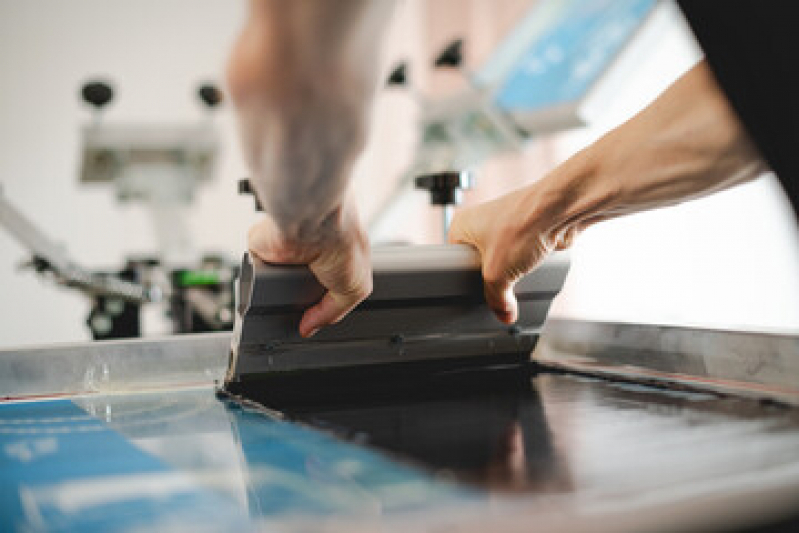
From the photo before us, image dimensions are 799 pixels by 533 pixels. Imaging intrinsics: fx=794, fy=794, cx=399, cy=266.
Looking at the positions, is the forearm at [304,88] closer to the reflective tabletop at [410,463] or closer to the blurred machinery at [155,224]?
the reflective tabletop at [410,463]

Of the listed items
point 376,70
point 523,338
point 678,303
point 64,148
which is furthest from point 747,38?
point 64,148

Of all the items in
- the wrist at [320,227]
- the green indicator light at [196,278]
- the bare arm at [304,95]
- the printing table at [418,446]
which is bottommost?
the green indicator light at [196,278]

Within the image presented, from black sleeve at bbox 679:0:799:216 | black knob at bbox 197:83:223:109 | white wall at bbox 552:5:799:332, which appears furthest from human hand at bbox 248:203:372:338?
white wall at bbox 552:5:799:332

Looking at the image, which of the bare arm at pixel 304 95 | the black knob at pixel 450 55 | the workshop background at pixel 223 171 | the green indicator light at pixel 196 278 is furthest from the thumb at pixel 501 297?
the workshop background at pixel 223 171

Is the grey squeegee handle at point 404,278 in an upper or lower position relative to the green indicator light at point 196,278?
upper

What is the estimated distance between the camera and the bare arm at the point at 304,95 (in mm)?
435

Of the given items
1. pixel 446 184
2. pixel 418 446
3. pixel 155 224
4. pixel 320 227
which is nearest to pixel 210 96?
pixel 155 224

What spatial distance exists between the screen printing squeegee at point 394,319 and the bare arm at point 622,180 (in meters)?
0.04

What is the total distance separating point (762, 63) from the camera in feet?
1.46

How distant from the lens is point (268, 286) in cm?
86

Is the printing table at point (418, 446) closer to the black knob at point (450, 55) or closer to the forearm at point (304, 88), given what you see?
the forearm at point (304, 88)

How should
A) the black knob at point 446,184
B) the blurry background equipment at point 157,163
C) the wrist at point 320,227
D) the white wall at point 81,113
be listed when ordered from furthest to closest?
1. the white wall at point 81,113
2. the blurry background equipment at point 157,163
3. the black knob at point 446,184
4. the wrist at point 320,227

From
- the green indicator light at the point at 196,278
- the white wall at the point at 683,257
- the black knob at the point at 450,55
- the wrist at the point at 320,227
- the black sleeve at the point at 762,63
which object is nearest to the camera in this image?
the black sleeve at the point at 762,63

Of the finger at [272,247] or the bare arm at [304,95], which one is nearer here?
the bare arm at [304,95]
